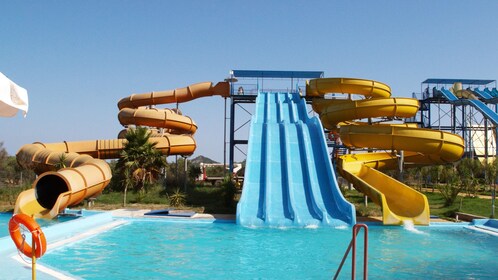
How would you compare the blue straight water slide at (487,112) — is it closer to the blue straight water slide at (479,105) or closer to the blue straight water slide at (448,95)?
the blue straight water slide at (479,105)

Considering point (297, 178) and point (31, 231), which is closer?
point (31, 231)

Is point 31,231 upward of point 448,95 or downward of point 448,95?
downward

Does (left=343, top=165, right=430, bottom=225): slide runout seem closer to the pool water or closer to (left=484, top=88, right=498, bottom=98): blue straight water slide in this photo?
the pool water

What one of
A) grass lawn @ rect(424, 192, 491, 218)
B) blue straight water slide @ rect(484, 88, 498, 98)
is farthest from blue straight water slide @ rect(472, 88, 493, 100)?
grass lawn @ rect(424, 192, 491, 218)

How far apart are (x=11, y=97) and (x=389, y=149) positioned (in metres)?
14.1

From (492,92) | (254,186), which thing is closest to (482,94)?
(492,92)

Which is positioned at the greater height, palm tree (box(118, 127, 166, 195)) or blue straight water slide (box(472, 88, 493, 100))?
blue straight water slide (box(472, 88, 493, 100))

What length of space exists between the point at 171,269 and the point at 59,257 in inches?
91.0

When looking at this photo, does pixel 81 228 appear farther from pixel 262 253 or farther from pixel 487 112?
pixel 487 112

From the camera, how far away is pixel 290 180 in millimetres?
15391

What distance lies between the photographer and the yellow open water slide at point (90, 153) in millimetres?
14492

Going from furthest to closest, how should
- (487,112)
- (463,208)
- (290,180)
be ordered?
(487,112) < (463,208) < (290,180)

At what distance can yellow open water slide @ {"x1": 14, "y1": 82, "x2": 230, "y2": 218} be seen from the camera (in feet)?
47.5

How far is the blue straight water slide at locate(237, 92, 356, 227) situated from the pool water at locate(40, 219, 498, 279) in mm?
764
